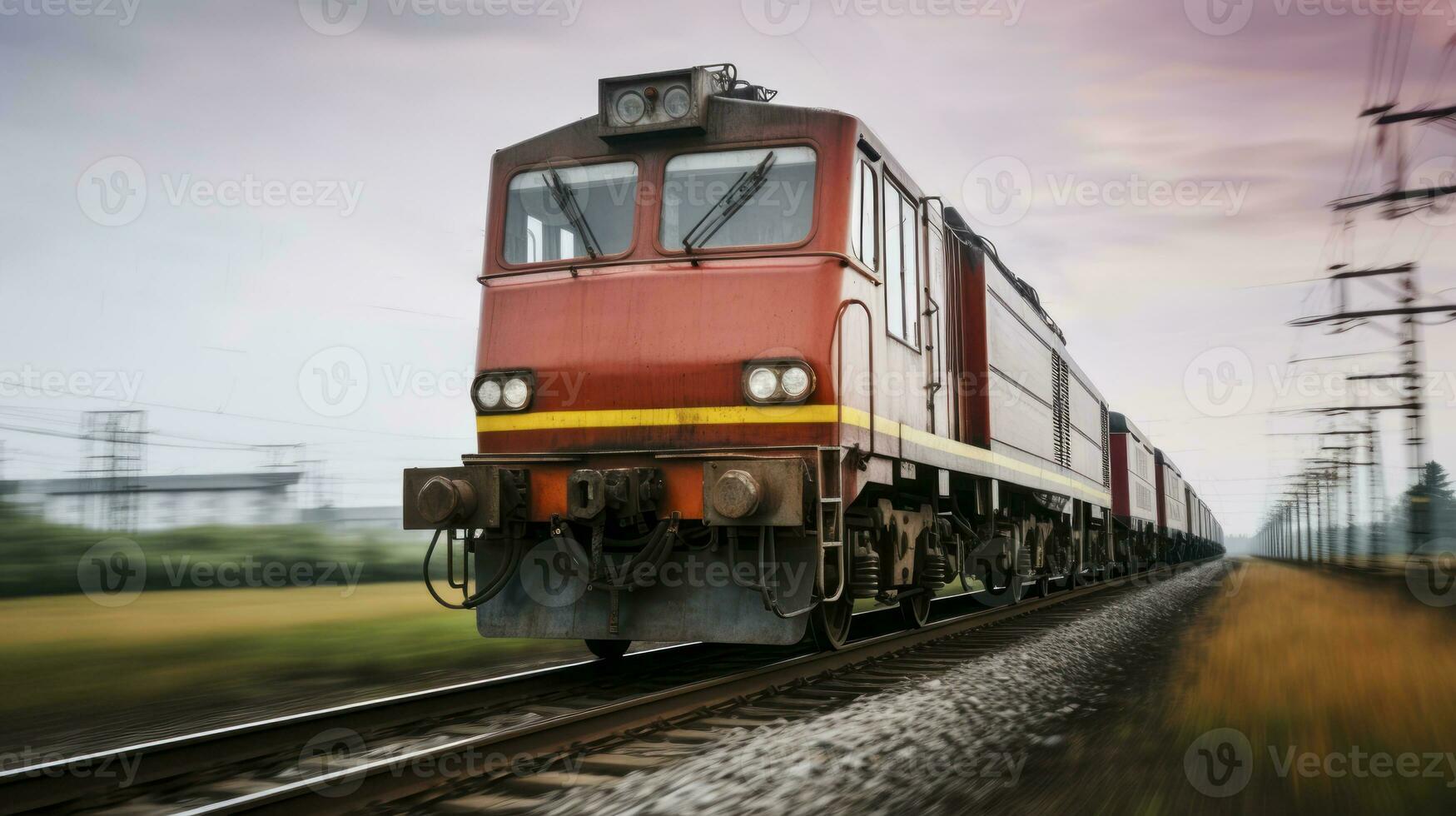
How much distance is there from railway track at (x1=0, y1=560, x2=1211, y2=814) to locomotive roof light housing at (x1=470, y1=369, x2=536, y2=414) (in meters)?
1.79

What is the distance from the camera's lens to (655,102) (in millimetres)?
7496

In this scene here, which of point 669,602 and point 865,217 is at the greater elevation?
point 865,217

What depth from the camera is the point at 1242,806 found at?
4102 mm

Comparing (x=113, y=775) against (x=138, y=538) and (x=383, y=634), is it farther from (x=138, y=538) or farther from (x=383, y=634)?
(x=138, y=538)

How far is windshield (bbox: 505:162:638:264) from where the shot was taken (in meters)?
7.53

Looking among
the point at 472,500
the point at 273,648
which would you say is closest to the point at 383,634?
the point at 273,648

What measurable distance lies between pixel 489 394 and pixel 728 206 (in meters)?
2.06

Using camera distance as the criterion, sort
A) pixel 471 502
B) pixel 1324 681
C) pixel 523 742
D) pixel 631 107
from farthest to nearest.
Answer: pixel 631 107 → pixel 1324 681 → pixel 471 502 → pixel 523 742

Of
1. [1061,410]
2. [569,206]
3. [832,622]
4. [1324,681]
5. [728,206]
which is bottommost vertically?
[1324,681]

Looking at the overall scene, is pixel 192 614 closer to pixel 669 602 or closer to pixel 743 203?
pixel 669 602

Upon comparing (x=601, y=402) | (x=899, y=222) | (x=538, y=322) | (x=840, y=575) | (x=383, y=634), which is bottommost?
(x=383, y=634)

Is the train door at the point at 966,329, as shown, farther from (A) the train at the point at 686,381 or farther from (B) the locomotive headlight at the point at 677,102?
(B) the locomotive headlight at the point at 677,102

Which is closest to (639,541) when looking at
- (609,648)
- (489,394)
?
(489,394)

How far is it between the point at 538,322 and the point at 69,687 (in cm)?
475
